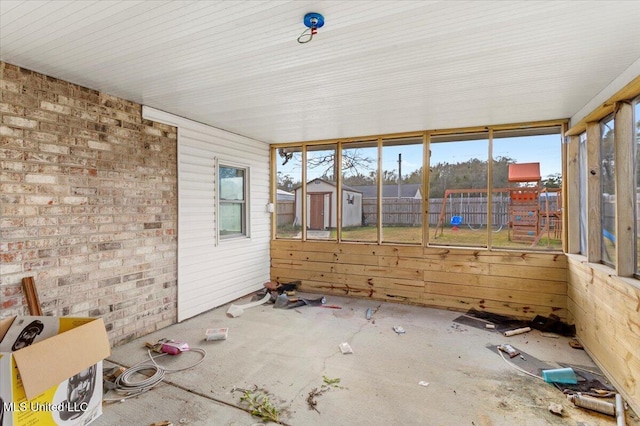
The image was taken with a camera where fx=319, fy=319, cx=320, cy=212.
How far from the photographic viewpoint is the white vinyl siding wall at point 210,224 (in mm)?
4203

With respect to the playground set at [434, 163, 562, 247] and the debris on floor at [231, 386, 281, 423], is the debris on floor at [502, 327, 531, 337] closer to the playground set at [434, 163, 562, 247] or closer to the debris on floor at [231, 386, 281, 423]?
the playground set at [434, 163, 562, 247]

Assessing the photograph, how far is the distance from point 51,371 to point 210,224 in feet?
9.32

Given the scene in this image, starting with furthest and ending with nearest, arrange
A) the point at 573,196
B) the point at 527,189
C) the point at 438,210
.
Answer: the point at 438,210
the point at 527,189
the point at 573,196

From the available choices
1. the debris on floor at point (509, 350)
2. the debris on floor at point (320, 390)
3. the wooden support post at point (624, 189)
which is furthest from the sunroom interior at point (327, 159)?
the debris on floor at point (320, 390)

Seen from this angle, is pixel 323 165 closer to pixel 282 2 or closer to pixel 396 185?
pixel 396 185

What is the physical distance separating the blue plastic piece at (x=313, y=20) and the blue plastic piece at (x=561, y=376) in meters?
3.31

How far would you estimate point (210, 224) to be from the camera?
4648 mm

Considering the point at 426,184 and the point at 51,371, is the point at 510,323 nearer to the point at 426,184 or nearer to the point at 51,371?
the point at 426,184

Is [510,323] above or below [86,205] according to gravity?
below

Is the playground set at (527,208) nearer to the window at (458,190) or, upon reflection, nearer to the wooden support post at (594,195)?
the window at (458,190)

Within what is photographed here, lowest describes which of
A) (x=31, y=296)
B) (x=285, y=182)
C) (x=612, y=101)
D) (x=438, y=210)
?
(x=31, y=296)

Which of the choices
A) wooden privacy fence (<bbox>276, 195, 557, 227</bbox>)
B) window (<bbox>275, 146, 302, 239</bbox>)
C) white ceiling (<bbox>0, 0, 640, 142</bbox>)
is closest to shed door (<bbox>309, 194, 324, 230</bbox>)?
window (<bbox>275, 146, 302, 239</bbox>)

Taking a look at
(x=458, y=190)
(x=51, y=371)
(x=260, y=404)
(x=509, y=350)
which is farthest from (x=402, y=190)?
(x=51, y=371)

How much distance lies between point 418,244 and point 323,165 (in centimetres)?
212
